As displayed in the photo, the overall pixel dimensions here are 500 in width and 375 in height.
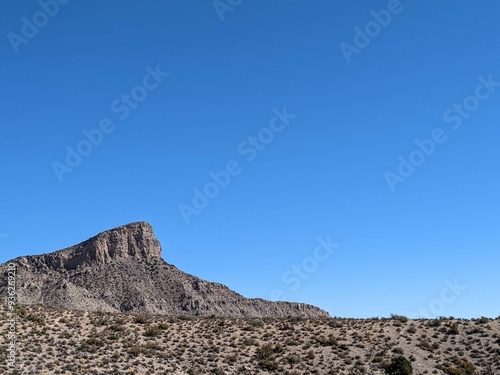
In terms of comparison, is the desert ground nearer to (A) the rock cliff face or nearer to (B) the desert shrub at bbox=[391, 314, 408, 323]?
(B) the desert shrub at bbox=[391, 314, 408, 323]

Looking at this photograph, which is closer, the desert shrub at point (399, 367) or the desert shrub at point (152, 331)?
the desert shrub at point (399, 367)

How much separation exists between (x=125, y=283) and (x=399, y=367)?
8306cm

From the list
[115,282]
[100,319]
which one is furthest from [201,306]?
[100,319]

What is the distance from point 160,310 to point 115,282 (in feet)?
44.8

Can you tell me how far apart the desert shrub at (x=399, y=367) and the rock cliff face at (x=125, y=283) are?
212 ft

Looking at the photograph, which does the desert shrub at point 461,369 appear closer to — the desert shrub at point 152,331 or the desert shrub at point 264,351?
the desert shrub at point 264,351

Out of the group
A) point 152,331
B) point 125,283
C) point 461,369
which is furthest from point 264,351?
point 125,283

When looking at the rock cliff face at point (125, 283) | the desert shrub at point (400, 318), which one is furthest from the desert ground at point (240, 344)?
Result: the rock cliff face at point (125, 283)

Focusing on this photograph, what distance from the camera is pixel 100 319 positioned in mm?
53250

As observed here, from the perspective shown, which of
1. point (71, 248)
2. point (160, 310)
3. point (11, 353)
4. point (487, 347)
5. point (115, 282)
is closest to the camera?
point (11, 353)

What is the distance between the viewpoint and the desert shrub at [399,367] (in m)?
44.0

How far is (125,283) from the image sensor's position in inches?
4653

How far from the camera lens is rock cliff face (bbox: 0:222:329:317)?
108m

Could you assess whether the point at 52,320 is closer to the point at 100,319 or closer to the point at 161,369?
the point at 100,319
